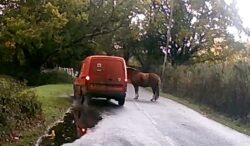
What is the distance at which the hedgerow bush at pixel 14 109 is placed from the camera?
1265cm

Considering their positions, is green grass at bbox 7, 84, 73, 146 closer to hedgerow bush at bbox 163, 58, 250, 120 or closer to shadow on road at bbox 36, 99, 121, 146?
shadow on road at bbox 36, 99, 121, 146

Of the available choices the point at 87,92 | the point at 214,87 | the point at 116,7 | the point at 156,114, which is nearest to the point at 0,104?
the point at 156,114

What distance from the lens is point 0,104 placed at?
12.9 metres

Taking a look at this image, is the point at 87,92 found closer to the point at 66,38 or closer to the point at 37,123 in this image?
the point at 37,123

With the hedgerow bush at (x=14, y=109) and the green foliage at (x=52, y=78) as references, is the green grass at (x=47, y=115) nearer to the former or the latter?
the hedgerow bush at (x=14, y=109)

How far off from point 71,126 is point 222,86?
50.1 feet

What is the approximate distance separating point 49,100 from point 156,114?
5.21m

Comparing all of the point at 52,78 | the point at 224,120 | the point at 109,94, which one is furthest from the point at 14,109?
the point at 52,78

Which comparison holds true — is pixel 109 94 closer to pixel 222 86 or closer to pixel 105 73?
pixel 105 73

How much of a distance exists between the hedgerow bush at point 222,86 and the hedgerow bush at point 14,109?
13.2 meters

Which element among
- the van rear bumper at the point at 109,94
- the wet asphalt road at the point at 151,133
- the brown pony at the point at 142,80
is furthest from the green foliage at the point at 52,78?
the wet asphalt road at the point at 151,133

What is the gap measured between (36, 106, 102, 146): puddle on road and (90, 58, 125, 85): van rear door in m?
2.01

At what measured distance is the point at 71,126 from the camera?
16781 millimetres

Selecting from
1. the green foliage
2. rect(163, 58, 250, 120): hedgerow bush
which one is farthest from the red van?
the green foliage
